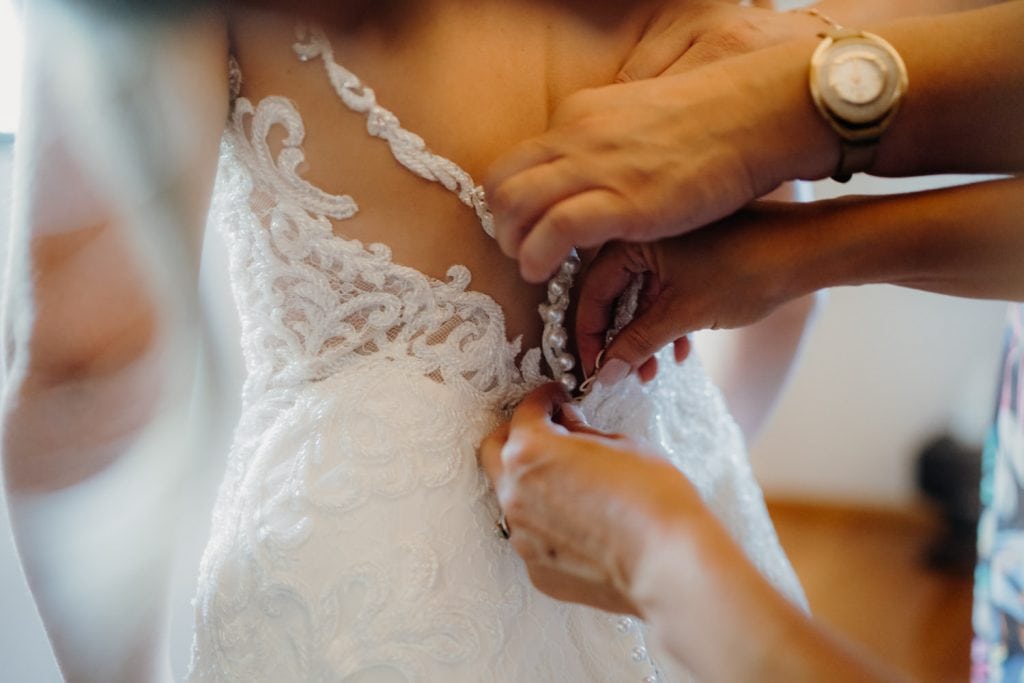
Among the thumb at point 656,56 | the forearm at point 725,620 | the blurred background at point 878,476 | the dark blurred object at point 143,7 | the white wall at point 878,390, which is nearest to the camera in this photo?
the forearm at point 725,620

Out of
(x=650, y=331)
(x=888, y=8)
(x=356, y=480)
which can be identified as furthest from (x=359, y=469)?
(x=888, y=8)

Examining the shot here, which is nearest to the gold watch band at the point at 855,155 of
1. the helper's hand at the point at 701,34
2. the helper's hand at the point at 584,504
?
the helper's hand at the point at 701,34

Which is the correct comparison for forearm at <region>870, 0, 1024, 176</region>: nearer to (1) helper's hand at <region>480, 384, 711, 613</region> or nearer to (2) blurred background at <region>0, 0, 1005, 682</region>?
(2) blurred background at <region>0, 0, 1005, 682</region>

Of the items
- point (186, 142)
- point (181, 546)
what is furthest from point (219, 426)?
point (186, 142)

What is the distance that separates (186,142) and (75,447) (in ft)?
0.89

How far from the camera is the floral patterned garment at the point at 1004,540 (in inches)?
28.0

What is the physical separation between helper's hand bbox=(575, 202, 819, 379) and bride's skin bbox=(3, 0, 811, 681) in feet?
0.27

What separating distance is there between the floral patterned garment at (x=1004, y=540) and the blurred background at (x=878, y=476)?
18mm

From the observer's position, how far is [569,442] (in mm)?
533

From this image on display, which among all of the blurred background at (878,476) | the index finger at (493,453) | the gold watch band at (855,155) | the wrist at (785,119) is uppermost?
the wrist at (785,119)

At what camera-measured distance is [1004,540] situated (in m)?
0.75

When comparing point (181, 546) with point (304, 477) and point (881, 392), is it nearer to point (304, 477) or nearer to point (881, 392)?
point (304, 477)

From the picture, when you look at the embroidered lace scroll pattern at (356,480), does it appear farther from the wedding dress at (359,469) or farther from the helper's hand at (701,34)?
the helper's hand at (701,34)

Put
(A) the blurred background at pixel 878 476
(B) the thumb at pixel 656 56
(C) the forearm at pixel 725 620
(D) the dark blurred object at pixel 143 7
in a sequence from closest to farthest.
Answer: (C) the forearm at pixel 725 620 < (D) the dark blurred object at pixel 143 7 < (B) the thumb at pixel 656 56 < (A) the blurred background at pixel 878 476
